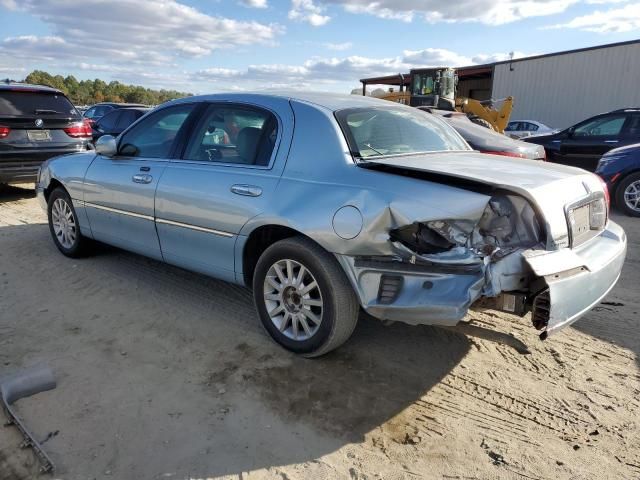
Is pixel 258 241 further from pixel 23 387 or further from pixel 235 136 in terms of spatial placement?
pixel 23 387

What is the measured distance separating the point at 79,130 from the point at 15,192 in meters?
1.85

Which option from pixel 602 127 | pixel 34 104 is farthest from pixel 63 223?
pixel 602 127

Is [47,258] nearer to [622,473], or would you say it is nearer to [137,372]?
[137,372]

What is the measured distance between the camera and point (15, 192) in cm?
939

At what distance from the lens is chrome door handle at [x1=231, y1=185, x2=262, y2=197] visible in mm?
3445

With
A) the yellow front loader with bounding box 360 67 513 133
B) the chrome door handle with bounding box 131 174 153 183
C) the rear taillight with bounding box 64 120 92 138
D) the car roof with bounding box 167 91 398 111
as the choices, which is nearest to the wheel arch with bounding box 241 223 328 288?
the car roof with bounding box 167 91 398 111

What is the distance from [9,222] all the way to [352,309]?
590 centimetres

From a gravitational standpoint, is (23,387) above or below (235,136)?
below

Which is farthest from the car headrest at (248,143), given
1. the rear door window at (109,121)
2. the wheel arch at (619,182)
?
the rear door window at (109,121)

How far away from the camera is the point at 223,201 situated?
3.62 m

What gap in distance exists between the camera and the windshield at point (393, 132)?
11.2ft

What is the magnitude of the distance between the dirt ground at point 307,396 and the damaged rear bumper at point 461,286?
33 centimetres

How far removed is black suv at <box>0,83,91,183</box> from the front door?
3.89m

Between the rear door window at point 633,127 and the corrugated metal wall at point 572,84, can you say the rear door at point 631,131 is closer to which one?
the rear door window at point 633,127
